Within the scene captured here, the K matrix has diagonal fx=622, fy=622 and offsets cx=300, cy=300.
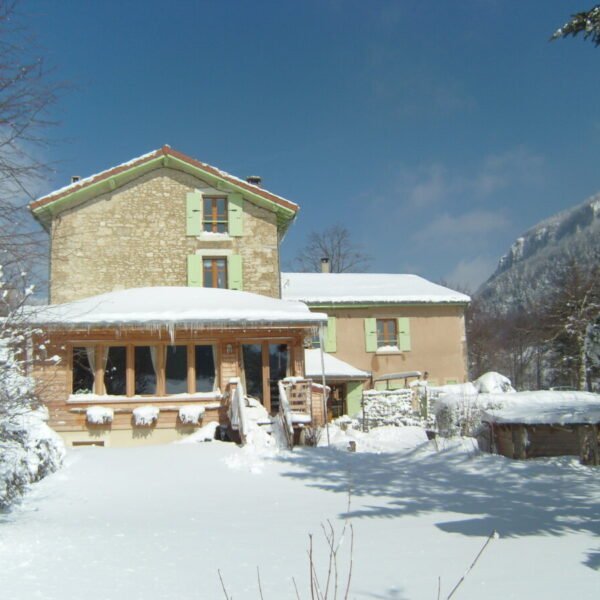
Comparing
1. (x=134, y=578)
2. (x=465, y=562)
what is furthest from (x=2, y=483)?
(x=465, y=562)

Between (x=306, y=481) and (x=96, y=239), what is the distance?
441 inches

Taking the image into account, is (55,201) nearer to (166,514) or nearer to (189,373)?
(189,373)

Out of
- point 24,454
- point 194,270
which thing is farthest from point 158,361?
point 24,454

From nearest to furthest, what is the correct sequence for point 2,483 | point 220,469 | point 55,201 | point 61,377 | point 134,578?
1. point 134,578
2. point 2,483
3. point 220,469
4. point 61,377
5. point 55,201

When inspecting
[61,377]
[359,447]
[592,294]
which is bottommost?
[359,447]

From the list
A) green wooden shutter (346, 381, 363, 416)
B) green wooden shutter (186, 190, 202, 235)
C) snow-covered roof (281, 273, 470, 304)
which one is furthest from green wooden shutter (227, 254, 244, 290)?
green wooden shutter (346, 381, 363, 416)

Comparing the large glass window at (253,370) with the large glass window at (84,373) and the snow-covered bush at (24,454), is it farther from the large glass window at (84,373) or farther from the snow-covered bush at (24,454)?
the snow-covered bush at (24,454)

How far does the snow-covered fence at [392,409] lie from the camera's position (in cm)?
2023

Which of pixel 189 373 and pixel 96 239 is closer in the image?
pixel 189 373

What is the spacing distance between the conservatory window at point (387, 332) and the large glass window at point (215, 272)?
831cm

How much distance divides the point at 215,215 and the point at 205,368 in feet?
18.8

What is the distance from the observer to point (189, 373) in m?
14.7

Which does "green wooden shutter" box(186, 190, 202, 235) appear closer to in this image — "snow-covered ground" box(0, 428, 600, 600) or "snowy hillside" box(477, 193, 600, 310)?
"snow-covered ground" box(0, 428, 600, 600)

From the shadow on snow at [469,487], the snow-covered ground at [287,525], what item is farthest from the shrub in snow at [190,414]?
the shadow on snow at [469,487]
